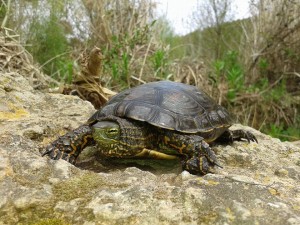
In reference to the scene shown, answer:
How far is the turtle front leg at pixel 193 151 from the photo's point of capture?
1799 mm

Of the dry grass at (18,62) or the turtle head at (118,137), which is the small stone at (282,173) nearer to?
the turtle head at (118,137)

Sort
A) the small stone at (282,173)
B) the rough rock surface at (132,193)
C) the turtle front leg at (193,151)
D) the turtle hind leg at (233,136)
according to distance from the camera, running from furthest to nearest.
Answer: the turtle hind leg at (233,136), the small stone at (282,173), the turtle front leg at (193,151), the rough rock surface at (132,193)

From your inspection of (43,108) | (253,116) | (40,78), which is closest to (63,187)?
(43,108)

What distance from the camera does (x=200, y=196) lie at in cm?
142

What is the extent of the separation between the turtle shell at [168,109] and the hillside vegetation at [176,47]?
2.96m

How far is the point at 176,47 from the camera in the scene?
6.18 meters

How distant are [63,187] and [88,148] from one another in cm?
75

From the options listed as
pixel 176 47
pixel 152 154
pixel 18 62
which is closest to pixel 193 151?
pixel 152 154

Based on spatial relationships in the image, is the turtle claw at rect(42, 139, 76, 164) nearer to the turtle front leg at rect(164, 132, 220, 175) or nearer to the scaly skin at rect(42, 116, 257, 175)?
the scaly skin at rect(42, 116, 257, 175)

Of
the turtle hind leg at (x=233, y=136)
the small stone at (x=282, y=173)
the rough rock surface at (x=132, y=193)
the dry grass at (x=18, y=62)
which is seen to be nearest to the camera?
the rough rock surface at (x=132, y=193)

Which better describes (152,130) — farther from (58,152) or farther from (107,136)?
(58,152)

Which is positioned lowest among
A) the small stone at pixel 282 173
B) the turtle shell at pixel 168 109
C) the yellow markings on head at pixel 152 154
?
the small stone at pixel 282 173

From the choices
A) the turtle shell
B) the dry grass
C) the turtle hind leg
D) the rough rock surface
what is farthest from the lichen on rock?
the dry grass

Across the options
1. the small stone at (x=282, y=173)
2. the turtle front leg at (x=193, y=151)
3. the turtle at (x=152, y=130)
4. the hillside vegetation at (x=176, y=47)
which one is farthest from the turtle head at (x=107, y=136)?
the hillside vegetation at (x=176, y=47)
